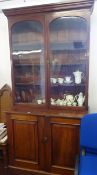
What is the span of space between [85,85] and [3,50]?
136 cm

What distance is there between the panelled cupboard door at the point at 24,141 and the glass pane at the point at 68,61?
0.41 meters

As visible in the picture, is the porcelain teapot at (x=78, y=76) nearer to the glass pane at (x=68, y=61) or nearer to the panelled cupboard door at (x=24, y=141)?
the glass pane at (x=68, y=61)

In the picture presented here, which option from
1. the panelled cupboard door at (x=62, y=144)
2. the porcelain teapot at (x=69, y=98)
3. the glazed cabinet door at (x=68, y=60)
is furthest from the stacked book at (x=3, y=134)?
the porcelain teapot at (x=69, y=98)

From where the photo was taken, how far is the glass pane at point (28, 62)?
2314 mm

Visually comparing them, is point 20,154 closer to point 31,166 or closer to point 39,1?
point 31,166

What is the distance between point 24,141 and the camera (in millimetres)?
2332

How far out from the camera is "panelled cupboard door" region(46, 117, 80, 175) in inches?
83.9

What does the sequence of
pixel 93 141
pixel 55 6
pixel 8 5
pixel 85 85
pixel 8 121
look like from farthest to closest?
pixel 8 5
pixel 8 121
pixel 85 85
pixel 55 6
pixel 93 141

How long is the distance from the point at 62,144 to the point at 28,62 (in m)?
1.10

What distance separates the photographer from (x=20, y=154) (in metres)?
2.39

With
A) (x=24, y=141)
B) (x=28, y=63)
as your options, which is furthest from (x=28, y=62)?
(x=24, y=141)

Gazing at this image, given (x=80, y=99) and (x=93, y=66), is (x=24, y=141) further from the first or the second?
(x=93, y=66)

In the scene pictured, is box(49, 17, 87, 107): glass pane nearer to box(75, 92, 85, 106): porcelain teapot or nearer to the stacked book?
box(75, 92, 85, 106): porcelain teapot

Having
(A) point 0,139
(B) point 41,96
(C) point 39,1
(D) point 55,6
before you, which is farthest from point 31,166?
(C) point 39,1
